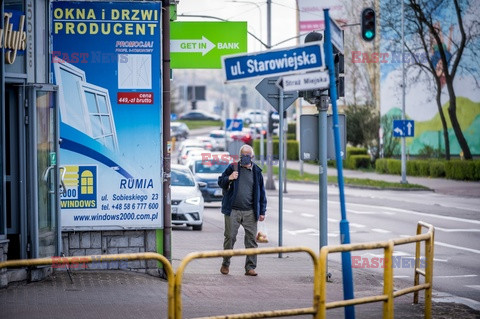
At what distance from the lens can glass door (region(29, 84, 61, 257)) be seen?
12.6m

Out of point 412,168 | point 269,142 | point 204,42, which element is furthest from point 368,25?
point 412,168

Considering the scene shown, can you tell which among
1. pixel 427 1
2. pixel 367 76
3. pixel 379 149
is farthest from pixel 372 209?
pixel 367 76

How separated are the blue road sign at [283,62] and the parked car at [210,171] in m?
22.2

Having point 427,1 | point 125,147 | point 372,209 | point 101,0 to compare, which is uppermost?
point 427,1

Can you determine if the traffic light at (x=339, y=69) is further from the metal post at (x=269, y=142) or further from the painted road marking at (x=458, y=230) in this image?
the metal post at (x=269, y=142)

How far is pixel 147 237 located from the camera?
13.7 meters

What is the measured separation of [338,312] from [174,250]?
23.5 ft

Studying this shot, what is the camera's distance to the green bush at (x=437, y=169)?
5050 cm

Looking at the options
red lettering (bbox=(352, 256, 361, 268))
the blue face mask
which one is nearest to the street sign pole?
the blue face mask

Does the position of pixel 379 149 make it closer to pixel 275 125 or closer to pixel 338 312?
pixel 275 125

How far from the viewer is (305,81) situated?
9.70m

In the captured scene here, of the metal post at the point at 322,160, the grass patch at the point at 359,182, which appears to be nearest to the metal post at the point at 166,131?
the metal post at the point at 322,160

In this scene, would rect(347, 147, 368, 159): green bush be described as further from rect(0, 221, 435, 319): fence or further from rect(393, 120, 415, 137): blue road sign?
rect(0, 221, 435, 319): fence

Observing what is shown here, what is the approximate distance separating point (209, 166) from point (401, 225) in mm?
10291
